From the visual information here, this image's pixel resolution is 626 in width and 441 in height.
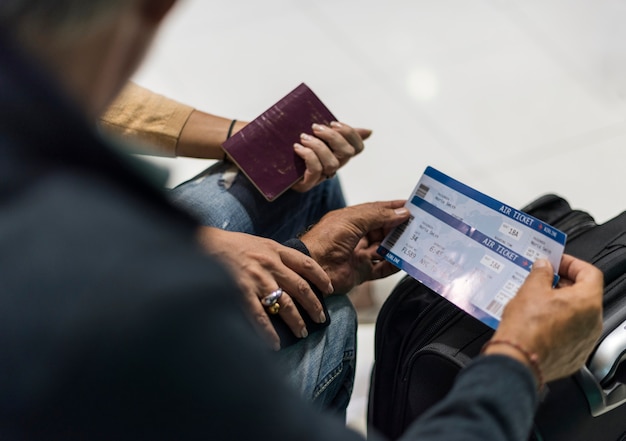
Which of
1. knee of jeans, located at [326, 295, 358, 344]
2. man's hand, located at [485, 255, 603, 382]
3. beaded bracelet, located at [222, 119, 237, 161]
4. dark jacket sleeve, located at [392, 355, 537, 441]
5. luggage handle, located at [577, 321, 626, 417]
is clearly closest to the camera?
dark jacket sleeve, located at [392, 355, 537, 441]

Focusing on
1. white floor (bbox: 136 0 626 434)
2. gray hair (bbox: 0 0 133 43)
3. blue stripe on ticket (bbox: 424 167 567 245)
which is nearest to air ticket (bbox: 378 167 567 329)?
blue stripe on ticket (bbox: 424 167 567 245)

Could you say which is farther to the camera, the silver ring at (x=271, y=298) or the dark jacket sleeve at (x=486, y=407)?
the silver ring at (x=271, y=298)

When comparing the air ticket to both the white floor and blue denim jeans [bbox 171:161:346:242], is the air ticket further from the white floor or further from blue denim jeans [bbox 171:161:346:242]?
the white floor

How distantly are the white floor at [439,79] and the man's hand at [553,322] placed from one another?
1000 mm

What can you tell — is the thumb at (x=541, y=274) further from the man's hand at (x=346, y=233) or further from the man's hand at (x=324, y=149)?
the man's hand at (x=324, y=149)

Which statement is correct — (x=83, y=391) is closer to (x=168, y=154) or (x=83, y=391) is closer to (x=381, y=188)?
(x=168, y=154)

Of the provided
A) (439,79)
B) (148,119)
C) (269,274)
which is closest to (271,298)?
(269,274)

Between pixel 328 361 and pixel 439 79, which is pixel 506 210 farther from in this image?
pixel 439 79

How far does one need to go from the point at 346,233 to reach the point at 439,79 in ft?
3.83

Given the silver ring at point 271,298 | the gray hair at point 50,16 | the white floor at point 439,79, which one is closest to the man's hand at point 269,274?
the silver ring at point 271,298

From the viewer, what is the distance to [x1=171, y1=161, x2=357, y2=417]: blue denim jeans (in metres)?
0.87

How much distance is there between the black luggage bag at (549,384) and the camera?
0.79m

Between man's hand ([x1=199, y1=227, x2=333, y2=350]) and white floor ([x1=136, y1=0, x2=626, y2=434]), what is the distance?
2.60ft

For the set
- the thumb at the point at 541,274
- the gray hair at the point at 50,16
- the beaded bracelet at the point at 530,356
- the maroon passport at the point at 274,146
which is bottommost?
the maroon passport at the point at 274,146
